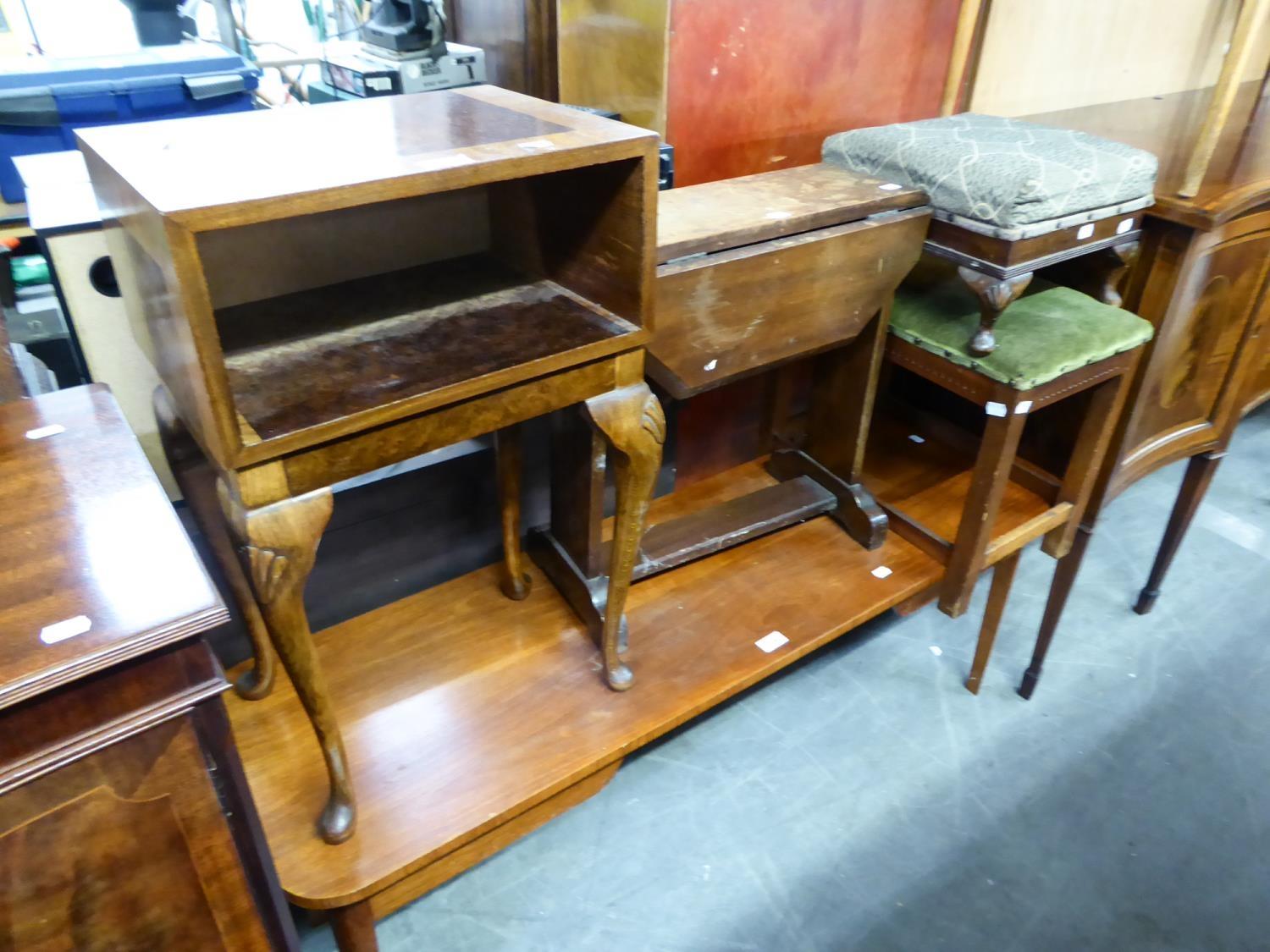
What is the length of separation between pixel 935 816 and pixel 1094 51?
69.7 inches

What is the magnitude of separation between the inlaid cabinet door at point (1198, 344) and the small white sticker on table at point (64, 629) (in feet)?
5.16

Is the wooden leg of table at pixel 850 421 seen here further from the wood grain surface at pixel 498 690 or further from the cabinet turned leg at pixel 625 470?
the cabinet turned leg at pixel 625 470

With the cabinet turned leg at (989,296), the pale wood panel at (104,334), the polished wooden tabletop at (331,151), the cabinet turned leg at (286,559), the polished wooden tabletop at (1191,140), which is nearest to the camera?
the polished wooden tabletop at (331,151)

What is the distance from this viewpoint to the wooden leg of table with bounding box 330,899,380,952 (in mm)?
1094

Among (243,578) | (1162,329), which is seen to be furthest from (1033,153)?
(243,578)

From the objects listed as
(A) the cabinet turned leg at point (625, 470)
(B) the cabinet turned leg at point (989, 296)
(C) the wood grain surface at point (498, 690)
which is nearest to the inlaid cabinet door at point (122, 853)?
(C) the wood grain surface at point (498, 690)

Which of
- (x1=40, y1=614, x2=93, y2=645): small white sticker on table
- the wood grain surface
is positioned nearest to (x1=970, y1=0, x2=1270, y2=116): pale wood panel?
the wood grain surface

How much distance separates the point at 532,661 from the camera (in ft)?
4.63

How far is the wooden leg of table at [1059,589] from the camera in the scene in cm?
166

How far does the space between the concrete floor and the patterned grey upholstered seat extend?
0.92 m

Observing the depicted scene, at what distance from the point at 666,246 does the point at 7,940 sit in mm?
931

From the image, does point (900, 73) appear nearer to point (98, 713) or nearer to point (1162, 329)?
point (1162, 329)

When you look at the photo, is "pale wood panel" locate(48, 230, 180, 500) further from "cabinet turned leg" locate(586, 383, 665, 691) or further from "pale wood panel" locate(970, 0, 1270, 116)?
"pale wood panel" locate(970, 0, 1270, 116)

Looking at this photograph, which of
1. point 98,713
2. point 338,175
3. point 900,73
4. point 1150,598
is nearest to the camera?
point 98,713
